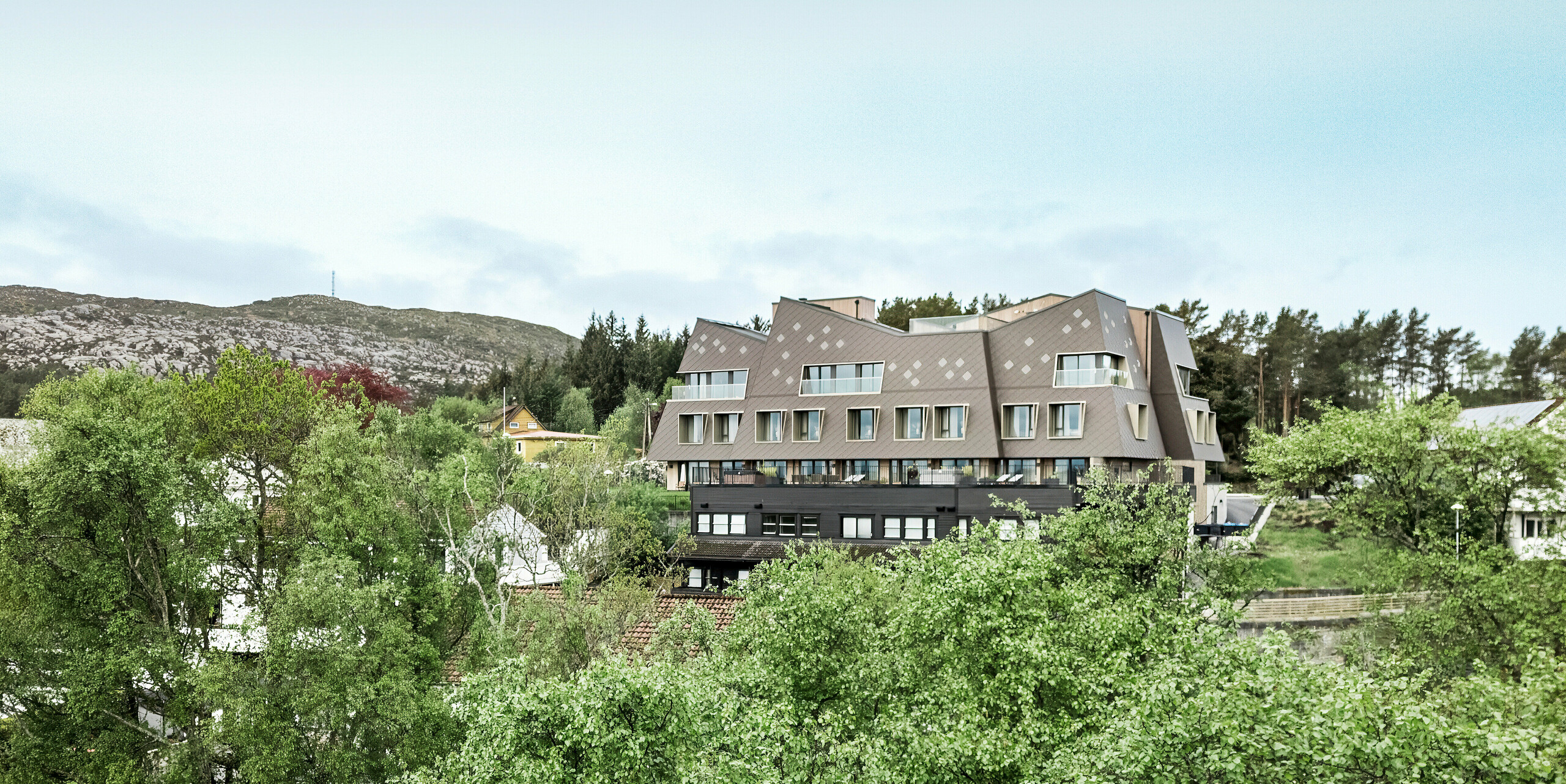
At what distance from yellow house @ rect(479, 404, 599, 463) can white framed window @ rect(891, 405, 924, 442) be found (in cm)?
3851

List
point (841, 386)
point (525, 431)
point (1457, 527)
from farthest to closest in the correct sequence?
point (525, 431), point (841, 386), point (1457, 527)

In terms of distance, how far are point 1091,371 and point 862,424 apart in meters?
12.4

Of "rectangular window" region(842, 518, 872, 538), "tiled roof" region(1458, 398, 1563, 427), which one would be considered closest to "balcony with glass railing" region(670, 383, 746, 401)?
"rectangular window" region(842, 518, 872, 538)

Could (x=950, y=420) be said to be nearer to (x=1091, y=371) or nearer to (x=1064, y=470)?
(x=1064, y=470)

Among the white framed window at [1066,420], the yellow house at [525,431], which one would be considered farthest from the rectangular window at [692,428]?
the yellow house at [525,431]

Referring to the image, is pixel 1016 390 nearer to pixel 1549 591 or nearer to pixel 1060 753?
pixel 1549 591

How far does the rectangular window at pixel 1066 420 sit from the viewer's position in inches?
1880

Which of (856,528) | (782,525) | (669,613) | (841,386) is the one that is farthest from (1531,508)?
(841,386)

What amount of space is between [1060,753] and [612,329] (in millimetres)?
106160

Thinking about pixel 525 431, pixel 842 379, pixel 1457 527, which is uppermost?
pixel 842 379

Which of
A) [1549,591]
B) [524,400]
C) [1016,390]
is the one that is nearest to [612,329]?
[524,400]

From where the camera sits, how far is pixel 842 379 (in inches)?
2072

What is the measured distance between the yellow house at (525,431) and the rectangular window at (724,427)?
29080 millimetres

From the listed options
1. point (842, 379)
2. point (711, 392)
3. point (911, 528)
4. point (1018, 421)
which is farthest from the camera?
point (711, 392)
